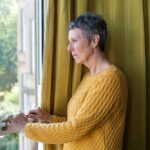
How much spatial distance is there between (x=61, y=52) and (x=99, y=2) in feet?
1.14

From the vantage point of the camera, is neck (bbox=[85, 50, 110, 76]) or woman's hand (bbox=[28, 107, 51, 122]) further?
woman's hand (bbox=[28, 107, 51, 122])

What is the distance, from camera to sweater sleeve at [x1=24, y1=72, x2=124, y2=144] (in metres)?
1.28

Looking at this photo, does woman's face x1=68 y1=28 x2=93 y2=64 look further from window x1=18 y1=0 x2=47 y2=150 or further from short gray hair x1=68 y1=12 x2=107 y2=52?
window x1=18 y1=0 x2=47 y2=150

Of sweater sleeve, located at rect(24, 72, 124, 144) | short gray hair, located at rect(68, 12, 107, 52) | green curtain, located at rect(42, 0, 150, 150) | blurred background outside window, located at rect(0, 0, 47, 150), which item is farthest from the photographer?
blurred background outside window, located at rect(0, 0, 47, 150)

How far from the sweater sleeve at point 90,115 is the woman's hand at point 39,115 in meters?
0.24

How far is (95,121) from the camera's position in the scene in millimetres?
1281

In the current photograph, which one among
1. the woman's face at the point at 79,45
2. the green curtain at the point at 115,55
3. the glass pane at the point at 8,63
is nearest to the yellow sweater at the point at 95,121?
the woman's face at the point at 79,45

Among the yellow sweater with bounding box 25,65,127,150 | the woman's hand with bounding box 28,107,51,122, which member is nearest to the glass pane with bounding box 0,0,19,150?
the woman's hand with bounding box 28,107,51,122

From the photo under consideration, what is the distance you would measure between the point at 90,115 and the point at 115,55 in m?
0.47

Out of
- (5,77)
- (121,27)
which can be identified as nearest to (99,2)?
(121,27)

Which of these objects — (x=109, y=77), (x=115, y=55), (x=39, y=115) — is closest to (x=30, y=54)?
(x=39, y=115)

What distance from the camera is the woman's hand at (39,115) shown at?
5.08ft

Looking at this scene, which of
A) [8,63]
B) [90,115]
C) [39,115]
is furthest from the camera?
[8,63]

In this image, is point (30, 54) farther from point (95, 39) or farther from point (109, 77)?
point (109, 77)
